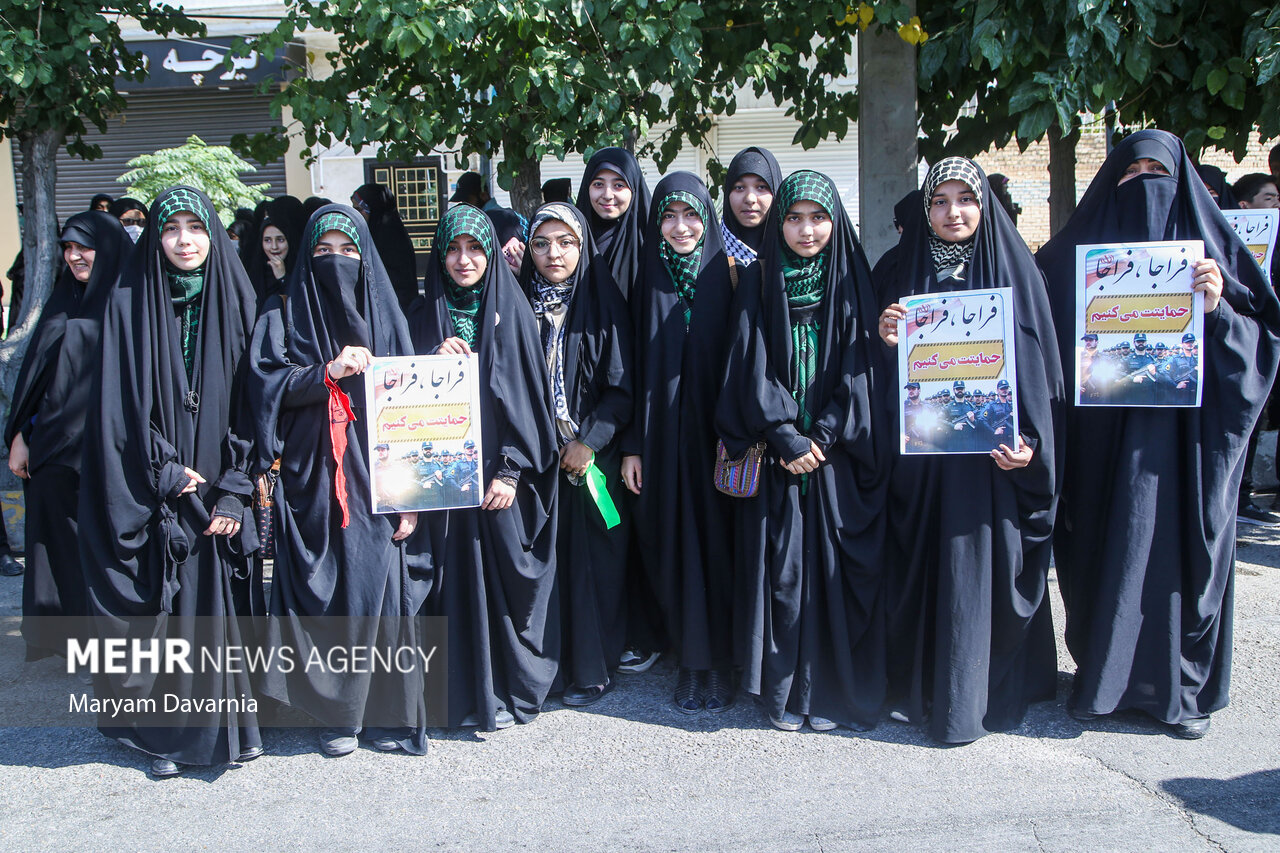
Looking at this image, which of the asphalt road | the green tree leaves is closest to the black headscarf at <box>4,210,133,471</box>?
the asphalt road

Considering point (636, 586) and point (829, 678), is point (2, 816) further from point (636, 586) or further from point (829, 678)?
point (829, 678)

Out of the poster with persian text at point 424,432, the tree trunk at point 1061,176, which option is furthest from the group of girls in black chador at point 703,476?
the tree trunk at point 1061,176

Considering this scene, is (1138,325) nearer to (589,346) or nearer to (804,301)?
(804,301)

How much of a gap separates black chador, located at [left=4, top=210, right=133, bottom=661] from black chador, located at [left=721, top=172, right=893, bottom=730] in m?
2.33

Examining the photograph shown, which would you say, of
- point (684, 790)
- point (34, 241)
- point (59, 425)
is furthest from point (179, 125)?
point (684, 790)

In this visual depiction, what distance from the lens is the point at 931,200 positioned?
10.7ft

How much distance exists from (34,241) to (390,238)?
2.10 meters

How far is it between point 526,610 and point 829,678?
1.08 m

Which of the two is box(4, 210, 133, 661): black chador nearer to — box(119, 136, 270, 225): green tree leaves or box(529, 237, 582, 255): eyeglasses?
box(529, 237, 582, 255): eyeglasses

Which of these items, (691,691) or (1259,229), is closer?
(691,691)

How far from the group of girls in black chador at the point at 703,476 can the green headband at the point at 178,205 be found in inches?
0.7

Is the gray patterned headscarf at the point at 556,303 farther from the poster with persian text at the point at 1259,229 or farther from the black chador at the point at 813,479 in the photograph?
the poster with persian text at the point at 1259,229

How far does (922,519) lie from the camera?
335 cm

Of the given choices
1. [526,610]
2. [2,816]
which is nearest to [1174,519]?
[526,610]
